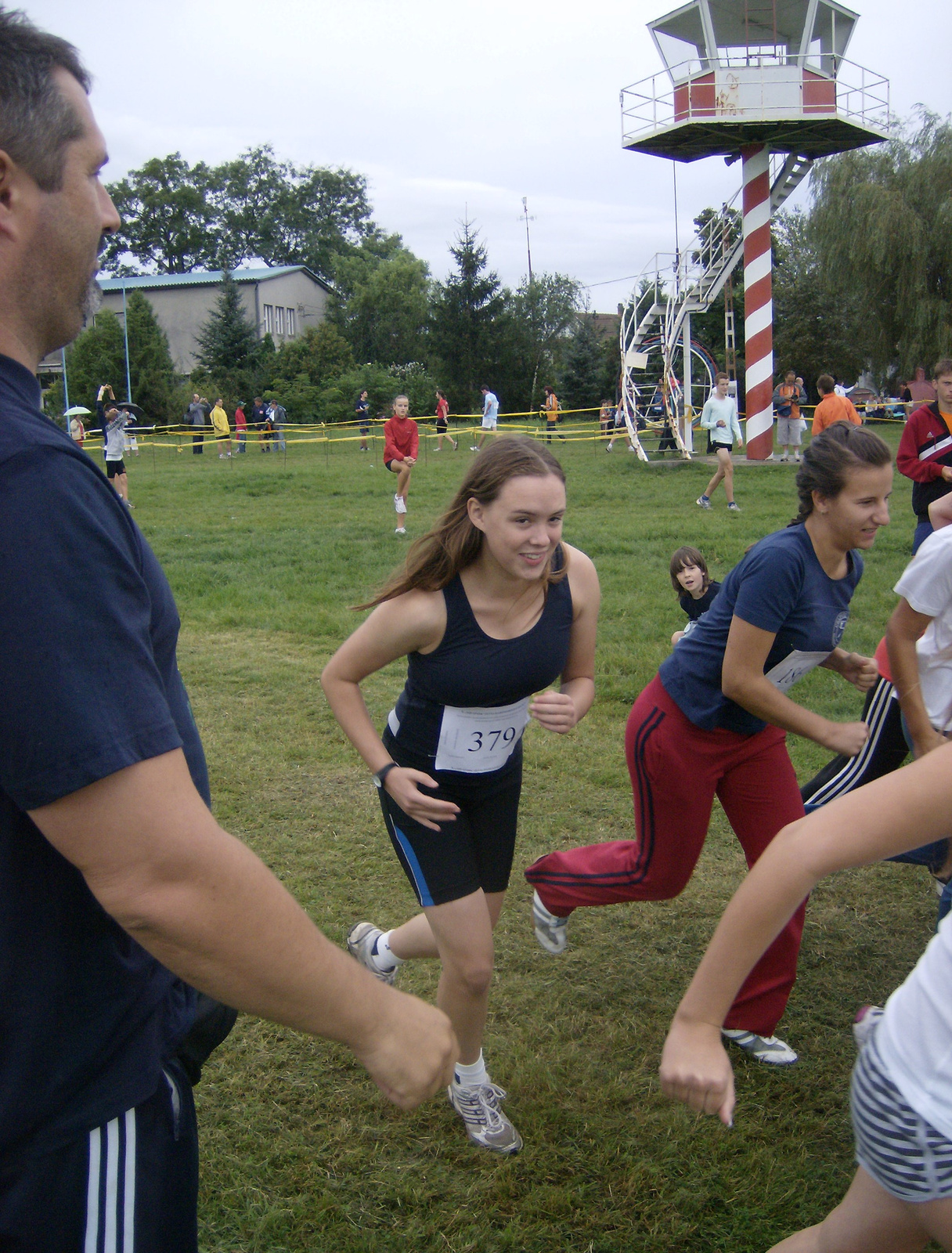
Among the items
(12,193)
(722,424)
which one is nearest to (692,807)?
(12,193)

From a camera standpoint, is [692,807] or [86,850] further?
[692,807]

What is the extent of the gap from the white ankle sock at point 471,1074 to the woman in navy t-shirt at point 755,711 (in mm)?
763

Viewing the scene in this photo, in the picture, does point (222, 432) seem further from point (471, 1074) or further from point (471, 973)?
point (471, 973)

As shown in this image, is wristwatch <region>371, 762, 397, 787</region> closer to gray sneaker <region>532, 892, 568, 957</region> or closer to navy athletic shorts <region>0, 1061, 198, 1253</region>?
gray sneaker <region>532, 892, 568, 957</region>

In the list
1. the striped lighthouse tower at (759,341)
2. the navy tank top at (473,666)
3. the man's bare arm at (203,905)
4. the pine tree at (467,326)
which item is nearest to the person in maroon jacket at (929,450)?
the navy tank top at (473,666)

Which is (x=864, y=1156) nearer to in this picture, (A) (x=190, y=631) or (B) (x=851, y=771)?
(B) (x=851, y=771)

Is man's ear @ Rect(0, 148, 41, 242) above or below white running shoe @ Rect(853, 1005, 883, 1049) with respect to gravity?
above

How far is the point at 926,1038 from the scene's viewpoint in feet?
5.21

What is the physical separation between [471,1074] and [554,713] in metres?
1.22

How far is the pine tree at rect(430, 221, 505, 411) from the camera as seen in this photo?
45969mm

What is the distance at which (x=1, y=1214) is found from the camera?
1.26 m

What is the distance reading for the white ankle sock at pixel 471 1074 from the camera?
3.16 meters

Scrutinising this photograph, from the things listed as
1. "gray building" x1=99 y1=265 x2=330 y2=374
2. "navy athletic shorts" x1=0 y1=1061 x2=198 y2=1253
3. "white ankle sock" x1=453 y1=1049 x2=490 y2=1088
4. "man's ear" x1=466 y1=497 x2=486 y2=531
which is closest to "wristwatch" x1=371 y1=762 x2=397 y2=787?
"man's ear" x1=466 y1=497 x2=486 y2=531

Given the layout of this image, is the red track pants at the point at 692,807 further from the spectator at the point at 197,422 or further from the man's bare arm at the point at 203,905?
the spectator at the point at 197,422
